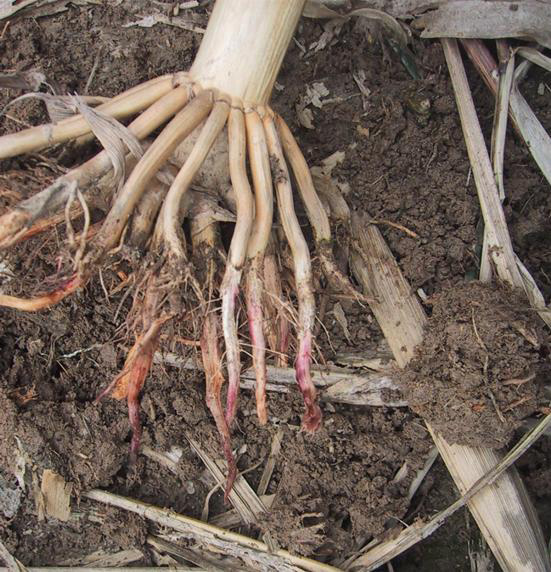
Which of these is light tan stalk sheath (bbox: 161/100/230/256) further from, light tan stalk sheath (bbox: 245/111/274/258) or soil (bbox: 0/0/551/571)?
soil (bbox: 0/0/551/571)

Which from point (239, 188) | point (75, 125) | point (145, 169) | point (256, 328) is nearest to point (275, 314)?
point (256, 328)

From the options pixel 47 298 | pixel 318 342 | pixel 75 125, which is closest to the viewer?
pixel 47 298

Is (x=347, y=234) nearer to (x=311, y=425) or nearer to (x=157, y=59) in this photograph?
(x=311, y=425)

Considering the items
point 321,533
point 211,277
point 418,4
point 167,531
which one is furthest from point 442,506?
point 418,4

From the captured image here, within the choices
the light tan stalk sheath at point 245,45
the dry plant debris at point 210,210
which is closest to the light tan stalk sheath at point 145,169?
the dry plant debris at point 210,210

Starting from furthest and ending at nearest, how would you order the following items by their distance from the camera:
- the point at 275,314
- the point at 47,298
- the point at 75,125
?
the point at 275,314
the point at 75,125
the point at 47,298

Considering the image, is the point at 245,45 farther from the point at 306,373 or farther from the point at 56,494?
the point at 56,494
